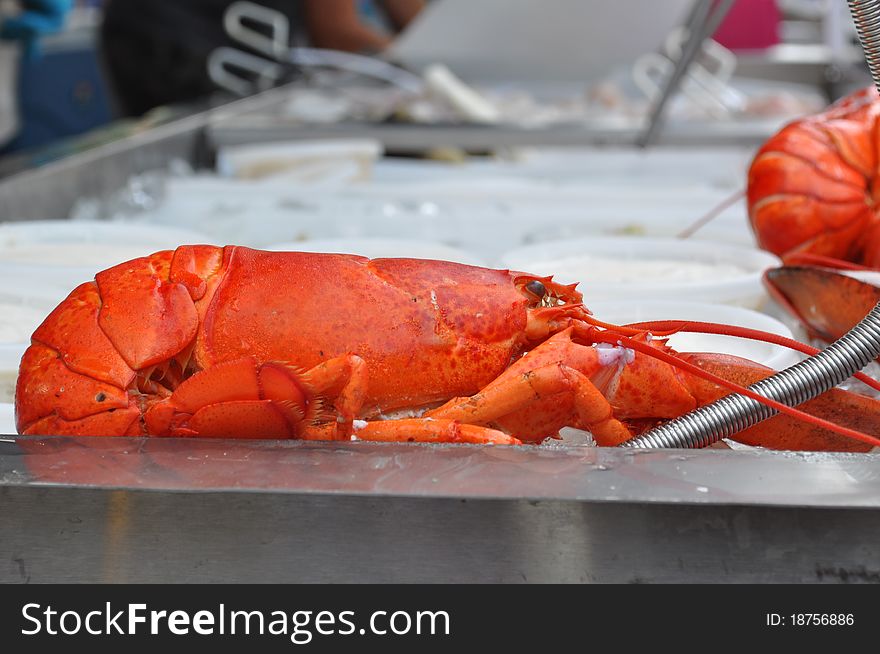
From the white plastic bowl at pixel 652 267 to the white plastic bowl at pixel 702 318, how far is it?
42 mm

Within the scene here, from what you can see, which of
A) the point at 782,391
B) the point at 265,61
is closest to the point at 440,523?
the point at 782,391

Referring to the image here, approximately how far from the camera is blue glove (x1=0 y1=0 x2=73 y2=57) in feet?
22.0

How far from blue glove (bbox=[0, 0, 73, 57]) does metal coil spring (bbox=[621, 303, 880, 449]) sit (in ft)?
22.1

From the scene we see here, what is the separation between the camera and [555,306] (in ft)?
3.78

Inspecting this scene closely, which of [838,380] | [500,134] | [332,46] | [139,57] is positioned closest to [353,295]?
[838,380]

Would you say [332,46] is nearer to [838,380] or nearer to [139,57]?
[139,57]

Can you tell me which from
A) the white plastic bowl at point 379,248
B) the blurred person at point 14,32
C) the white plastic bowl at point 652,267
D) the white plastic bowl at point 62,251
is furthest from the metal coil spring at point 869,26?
the blurred person at point 14,32

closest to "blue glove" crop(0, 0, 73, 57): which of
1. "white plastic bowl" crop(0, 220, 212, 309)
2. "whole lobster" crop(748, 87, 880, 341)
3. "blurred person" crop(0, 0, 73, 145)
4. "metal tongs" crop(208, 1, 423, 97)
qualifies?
"blurred person" crop(0, 0, 73, 145)

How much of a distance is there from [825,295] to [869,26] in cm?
46

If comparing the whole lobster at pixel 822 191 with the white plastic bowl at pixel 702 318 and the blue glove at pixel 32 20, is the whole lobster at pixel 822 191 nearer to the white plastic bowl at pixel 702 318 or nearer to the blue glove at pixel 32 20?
the white plastic bowl at pixel 702 318

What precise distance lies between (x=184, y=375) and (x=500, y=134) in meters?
2.49

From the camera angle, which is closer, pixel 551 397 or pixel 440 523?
pixel 440 523

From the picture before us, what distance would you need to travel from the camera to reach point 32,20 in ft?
21.9

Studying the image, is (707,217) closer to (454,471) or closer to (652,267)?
(652,267)
